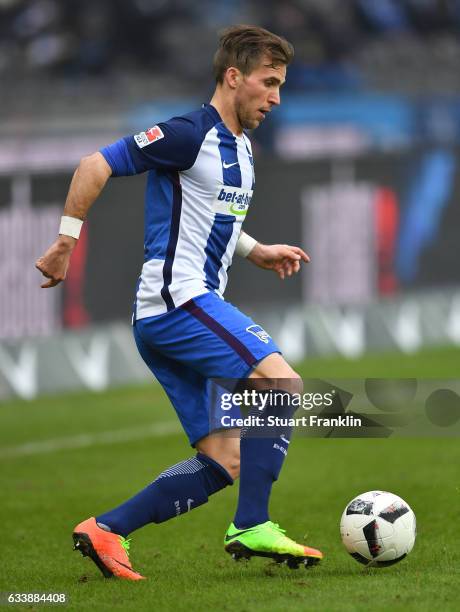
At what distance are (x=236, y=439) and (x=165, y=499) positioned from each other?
36 centimetres

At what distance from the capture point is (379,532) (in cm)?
546

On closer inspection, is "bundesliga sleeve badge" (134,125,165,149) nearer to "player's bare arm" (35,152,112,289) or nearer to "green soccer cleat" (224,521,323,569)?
"player's bare arm" (35,152,112,289)

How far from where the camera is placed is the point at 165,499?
554 cm

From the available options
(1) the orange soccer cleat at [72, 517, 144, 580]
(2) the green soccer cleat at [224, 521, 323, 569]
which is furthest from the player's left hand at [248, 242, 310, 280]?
(1) the orange soccer cleat at [72, 517, 144, 580]

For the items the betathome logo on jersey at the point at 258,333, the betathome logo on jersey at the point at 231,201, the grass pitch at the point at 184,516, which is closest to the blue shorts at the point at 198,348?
the betathome logo on jersey at the point at 258,333

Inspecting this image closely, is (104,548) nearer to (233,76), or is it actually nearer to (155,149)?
(155,149)

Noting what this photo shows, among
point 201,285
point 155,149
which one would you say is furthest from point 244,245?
point 155,149

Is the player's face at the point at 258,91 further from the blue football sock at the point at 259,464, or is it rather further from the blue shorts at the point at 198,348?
the blue football sock at the point at 259,464

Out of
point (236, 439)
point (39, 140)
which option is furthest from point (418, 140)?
point (236, 439)

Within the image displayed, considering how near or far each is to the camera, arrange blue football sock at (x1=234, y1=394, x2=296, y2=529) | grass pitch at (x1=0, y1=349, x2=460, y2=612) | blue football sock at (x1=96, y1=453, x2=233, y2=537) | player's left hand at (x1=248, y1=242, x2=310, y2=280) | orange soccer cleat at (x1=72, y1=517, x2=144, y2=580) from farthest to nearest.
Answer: player's left hand at (x1=248, y1=242, x2=310, y2=280)
blue football sock at (x1=96, y1=453, x2=233, y2=537)
orange soccer cleat at (x1=72, y1=517, x2=144, y2=580)
blue football sock at (x1=234, y1=394, x2=296, y2=529)
grass pitch at (x1=0, y1=349, x2=460, y2=612)

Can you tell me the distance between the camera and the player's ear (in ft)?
17.9

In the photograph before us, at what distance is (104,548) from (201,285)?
1.06 meters

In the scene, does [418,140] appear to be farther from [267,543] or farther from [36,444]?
[267,543]

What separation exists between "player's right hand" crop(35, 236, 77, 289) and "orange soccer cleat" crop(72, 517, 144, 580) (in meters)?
0.98
